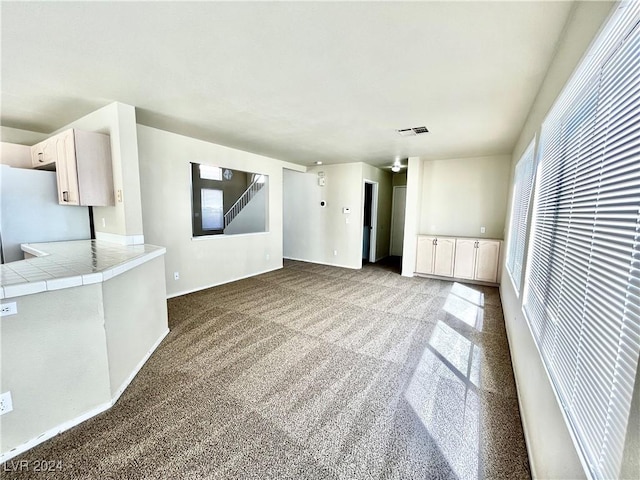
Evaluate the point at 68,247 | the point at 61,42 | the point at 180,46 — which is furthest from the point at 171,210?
the point at 180,46

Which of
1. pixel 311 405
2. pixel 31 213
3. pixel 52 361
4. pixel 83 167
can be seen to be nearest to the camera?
pixel 52 361

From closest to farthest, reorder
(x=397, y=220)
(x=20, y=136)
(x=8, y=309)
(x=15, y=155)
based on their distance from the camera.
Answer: (x=8, y=309) < (x=15, y=155) < (x=20, y=136) < (x=397, y=220)

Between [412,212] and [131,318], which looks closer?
[131,318]

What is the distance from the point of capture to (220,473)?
147 cm

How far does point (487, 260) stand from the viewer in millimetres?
5016

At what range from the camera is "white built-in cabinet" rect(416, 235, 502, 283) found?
5.00 meters

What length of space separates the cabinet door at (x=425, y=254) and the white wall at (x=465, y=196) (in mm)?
482

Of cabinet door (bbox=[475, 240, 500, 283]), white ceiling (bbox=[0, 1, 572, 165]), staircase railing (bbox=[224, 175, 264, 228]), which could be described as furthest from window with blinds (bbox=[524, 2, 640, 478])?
staircase railing (bbox=[224, 175, 264, 228])

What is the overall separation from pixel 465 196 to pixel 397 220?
8.40 feet

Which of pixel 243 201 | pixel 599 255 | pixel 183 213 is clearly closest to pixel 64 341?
pixel 183 213

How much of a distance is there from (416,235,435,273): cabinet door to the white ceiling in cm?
250

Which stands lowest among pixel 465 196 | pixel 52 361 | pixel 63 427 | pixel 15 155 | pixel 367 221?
pixel 63 427

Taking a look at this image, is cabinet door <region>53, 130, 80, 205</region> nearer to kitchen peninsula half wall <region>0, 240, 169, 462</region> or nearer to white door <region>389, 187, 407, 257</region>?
kitchen peninsula half wall <region>0, 240, 169, 462</region>

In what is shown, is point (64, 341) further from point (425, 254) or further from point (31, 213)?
point (425, 254)
